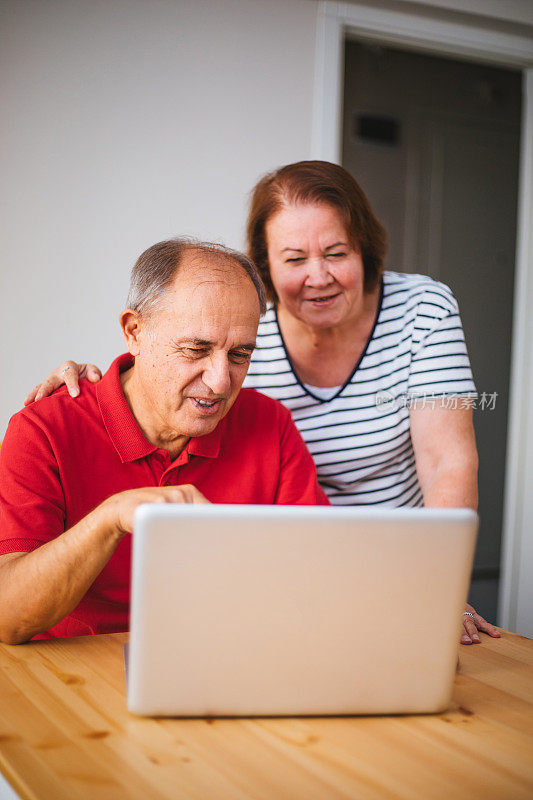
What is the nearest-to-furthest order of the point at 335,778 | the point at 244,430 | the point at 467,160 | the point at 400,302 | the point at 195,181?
the point at 335,778 < the point at 244,430 < the point at 400,302 < the point at 195,181 < the point at 467,160

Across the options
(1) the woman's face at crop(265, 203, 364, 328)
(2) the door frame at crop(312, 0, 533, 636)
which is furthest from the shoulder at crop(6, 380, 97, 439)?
(2) the door frame at crop(312, 0, 533, 636)

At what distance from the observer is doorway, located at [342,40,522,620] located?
4.19 m

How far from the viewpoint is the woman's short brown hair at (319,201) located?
5.52 feet

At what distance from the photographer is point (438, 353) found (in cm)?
173

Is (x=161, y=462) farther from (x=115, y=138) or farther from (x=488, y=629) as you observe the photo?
(x=115, y=138)

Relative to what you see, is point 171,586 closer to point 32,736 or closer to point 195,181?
point 32,736

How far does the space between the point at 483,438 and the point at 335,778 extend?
3772 mm

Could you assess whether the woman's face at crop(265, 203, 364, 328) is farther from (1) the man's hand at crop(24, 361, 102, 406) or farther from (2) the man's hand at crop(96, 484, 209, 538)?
(2) the man's hand at crop(96, 484, 209, 538)

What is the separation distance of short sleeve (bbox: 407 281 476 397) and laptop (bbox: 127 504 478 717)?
88cm

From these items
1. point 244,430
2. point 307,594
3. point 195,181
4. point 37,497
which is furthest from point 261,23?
point 307,594

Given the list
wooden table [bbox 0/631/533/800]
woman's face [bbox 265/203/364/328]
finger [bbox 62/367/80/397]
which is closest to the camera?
wooden table [bbox 0/631/533/800]

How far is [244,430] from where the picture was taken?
154cm

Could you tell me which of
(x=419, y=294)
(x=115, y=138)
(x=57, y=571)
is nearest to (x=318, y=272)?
(x=419, y=294)

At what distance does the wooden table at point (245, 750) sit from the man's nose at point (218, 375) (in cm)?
48
